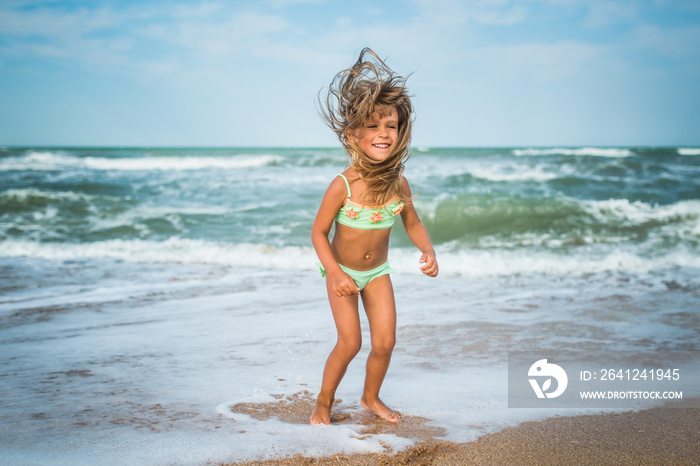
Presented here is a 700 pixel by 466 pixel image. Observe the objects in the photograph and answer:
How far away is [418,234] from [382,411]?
853mm

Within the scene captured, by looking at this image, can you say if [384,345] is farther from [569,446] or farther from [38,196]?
[38,196]

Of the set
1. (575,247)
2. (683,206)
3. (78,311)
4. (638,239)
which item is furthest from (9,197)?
(683,206)

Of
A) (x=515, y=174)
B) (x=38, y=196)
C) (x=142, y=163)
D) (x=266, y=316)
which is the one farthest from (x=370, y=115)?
(x=142, y=163)

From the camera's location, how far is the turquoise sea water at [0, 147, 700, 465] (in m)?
2.44

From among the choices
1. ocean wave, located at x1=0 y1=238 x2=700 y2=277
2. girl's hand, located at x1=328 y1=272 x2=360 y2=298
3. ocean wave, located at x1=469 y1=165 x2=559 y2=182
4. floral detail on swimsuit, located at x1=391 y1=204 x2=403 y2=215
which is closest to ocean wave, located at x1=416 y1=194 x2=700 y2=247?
ocean wave, located at x1=0 y1=238 x2=700 y2=277

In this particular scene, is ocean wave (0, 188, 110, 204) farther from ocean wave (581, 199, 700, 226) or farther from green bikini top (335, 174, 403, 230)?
green bikini top (335, 174, 403, 230)

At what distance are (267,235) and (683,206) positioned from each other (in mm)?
8386

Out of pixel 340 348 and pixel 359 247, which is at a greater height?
pixel 359 247

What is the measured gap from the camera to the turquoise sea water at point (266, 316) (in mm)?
2441

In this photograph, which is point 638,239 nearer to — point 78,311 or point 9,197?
point 78,311

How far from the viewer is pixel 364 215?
2.45 meters

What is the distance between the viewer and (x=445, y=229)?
10.7 metres

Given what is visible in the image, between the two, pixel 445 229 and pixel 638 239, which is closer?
pixel 638 239

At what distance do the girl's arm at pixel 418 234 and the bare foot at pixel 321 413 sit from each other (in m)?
0.77
